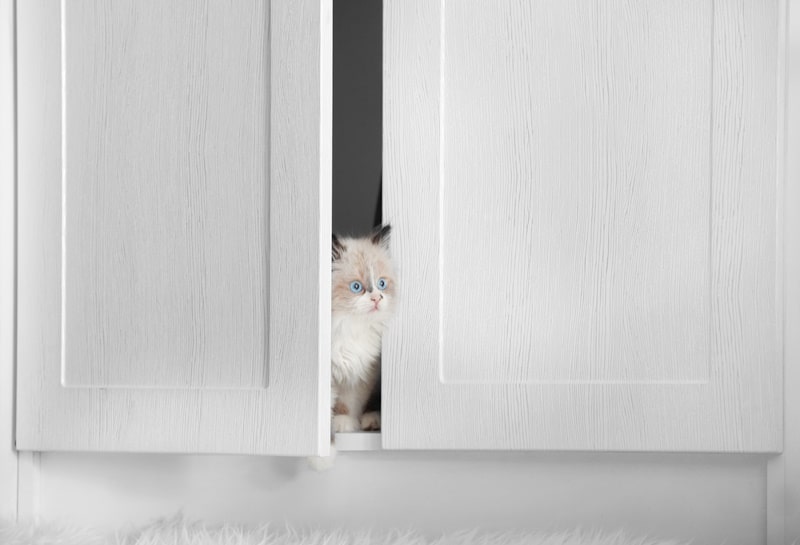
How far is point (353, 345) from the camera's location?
1.28 meters

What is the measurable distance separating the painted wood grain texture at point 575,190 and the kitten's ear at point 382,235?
9 cm

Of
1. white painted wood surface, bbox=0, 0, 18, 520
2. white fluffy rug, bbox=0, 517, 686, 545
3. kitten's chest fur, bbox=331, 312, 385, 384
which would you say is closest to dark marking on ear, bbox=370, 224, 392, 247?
kitten's chest fur, bbox=331, 312, 385, 384

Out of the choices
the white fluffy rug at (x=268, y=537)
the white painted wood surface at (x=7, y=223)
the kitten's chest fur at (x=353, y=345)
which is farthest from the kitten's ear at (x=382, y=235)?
the white painted wood surface at (x=7, y=223)

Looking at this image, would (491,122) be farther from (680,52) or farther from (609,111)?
(680,52)

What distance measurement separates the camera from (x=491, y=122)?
3.99 ft

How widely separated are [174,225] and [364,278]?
304 millimetres

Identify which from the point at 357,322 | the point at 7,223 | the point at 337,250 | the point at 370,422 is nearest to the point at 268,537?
the point at 370,422

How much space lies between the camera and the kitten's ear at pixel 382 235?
123cm

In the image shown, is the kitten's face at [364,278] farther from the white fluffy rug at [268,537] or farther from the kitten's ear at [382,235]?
the white fluffy rug at [268,537]

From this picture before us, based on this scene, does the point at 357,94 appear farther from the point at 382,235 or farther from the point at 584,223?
the point at 584,223

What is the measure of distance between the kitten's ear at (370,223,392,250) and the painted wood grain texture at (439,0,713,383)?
3.4 inches

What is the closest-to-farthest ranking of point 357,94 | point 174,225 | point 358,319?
1. point 174,225
2. point 358,319
3. point 357,94

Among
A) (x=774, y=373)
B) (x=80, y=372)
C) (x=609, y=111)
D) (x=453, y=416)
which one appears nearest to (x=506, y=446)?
(x=453, y=416)

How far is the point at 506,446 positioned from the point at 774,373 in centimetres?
42
